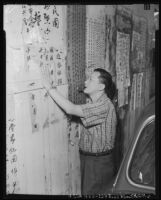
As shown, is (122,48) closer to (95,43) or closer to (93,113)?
(95,43)

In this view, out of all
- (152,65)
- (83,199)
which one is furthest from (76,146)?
(152,65)

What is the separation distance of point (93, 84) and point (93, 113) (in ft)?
0.78

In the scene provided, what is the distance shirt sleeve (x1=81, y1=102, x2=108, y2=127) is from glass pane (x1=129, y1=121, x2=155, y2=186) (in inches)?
14.5

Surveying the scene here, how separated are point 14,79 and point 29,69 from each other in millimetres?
139

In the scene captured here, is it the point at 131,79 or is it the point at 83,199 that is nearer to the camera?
the point at 83,199

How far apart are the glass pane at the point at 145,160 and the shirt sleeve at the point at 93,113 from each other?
370 mm

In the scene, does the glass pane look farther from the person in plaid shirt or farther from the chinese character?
the chinese character

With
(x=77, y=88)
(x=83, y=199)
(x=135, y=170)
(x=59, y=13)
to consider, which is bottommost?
(x=83, y=199)

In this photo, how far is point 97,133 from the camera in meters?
2.81

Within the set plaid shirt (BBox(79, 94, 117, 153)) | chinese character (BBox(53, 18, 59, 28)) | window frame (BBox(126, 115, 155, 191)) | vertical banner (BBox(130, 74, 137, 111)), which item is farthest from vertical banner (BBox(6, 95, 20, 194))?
vertical banner (BBox(130, 74, 137, 111))

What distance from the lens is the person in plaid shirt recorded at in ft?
9.14

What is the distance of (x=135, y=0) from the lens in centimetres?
282
